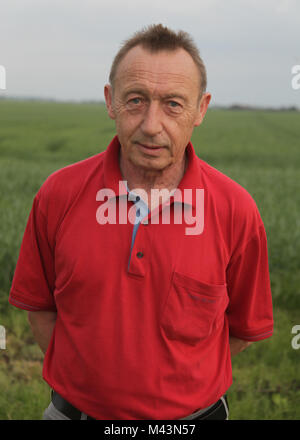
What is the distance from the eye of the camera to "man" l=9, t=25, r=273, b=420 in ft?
5.19

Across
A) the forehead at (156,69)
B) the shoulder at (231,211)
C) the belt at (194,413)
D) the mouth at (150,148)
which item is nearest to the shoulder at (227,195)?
the shoulder at (231,211)

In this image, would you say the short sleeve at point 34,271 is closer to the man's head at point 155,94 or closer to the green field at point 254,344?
the man's head at point 155,94

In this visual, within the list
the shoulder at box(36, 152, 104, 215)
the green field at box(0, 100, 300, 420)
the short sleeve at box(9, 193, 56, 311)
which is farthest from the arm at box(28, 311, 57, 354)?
the green field at box(0, 100, 300, 420)

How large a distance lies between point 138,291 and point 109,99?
72cm

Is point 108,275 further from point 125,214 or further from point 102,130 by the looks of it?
point 102,130

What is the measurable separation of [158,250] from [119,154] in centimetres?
45

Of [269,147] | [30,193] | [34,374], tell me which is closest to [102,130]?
[269,147]

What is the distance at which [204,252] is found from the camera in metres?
1.67

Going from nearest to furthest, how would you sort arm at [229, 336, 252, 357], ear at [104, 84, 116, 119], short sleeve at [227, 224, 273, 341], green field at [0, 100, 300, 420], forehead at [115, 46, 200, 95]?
forehead at [115, 46, 200, 95] → ear at [104, 84, 116, 119] → short sleeve at [227, 224, 273, 341] → arm at [229, 336, 252, 357] → green field at [0, 100, 300, 420]

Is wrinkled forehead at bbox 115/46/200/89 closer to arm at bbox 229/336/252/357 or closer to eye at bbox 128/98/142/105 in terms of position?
eye at bbox 128/98/142/105

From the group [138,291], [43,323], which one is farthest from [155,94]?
[43,323]

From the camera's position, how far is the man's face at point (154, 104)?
1.54 m

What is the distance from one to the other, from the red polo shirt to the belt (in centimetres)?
4

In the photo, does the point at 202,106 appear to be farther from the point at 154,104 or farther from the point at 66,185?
the point at 66,185
